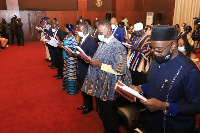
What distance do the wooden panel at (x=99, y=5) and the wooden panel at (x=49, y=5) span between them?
1196mm

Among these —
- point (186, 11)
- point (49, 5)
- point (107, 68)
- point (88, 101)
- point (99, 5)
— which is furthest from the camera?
point (99, 5)

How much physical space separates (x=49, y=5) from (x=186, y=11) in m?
10.3

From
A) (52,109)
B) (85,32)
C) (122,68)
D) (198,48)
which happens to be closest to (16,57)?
(52,109)

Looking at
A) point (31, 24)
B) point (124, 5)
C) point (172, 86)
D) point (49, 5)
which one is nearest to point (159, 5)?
point (124, 5)

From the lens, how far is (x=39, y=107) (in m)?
4.11

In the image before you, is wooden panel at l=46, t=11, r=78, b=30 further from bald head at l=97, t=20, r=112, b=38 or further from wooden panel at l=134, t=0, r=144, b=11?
bald head at l=97, t=20, r=112, b=38

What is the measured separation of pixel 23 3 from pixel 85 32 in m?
12.2

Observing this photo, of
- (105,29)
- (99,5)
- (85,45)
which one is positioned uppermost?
(99,5)

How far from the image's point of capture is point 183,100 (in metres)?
1.54

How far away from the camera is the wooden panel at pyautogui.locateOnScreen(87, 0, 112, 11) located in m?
15.7

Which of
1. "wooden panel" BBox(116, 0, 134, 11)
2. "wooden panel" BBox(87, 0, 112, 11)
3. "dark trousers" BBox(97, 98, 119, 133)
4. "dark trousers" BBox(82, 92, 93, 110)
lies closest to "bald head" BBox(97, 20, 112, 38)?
"dark trousers" BBox(97, 98, 119, 133)

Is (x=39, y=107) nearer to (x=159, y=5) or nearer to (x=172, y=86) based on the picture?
(x=172, y=86)

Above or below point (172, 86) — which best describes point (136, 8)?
above

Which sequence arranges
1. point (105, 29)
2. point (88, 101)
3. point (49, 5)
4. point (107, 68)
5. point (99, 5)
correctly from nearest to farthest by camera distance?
1. point (107, 68)
2. point (105, 29)
3. point (88, 101)
4. point (49, 5)
5. point (99, 5)
